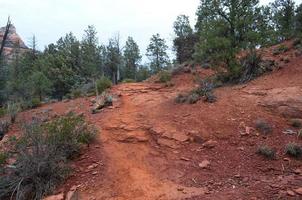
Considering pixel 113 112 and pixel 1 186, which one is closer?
pixel 1 186

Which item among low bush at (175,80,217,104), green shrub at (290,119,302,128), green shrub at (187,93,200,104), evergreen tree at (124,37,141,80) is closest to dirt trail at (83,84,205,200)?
low bush at (175,80,217,104)

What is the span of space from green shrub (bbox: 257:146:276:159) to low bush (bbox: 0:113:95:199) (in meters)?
4.22

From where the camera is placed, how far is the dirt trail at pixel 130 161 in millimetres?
6621

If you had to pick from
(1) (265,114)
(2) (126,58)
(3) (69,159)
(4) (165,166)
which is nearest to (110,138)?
(3) (69,159)

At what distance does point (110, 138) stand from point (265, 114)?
419 centimetres

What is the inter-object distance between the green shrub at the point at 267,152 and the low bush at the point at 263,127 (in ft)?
2.95

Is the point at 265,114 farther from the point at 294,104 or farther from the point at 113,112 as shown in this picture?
the point at 113,112

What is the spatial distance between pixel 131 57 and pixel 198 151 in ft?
97.4

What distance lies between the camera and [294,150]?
7.39 m

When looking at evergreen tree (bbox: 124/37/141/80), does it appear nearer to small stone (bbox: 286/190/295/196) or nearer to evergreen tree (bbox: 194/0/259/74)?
evergreen tree (bbox: 194/0/259/74)

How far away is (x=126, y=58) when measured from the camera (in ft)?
121

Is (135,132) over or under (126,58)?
under

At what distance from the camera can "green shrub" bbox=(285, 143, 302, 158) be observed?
7375 millimetres

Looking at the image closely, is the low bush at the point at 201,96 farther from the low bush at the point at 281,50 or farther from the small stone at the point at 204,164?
the low bush at the point at 281,50
